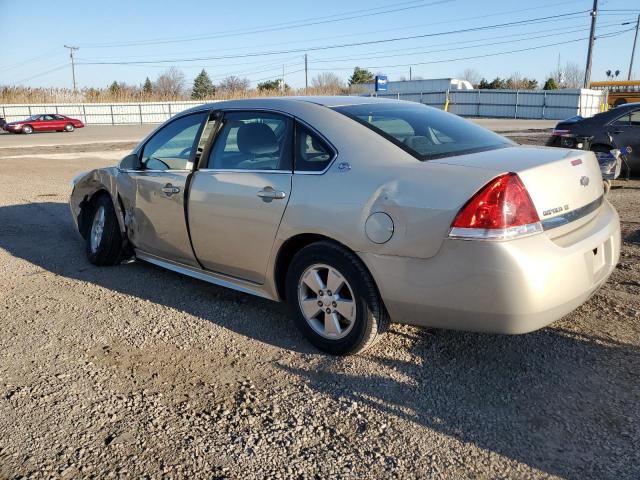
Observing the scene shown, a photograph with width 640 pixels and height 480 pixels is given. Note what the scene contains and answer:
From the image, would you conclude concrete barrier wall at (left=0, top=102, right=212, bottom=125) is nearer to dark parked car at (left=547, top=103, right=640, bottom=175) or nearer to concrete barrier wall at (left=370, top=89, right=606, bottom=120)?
concrete barrier wall at (left=370, top=89, right=606, bottom=120)

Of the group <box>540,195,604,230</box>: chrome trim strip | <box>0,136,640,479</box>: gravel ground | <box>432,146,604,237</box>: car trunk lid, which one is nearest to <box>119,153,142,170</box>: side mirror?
<box>0,136,640,479</box>: gravel ground

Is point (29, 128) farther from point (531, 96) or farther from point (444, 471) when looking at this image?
point (444, 471)

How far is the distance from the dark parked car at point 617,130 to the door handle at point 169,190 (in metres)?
8.62

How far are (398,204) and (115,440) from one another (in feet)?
6.05

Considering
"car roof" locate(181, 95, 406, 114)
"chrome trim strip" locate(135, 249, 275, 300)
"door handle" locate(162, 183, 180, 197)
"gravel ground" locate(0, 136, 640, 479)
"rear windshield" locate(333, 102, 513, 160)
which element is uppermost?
"car roof" locate(181, 95, 406, 114)

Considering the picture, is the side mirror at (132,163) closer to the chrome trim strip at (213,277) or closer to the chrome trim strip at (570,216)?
the chrome trim strip at (213,277)

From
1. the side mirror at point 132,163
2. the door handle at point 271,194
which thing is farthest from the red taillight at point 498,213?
the side mirror at point 132,163

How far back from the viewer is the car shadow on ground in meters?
2.62

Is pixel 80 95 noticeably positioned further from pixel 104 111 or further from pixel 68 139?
pixel 68 139

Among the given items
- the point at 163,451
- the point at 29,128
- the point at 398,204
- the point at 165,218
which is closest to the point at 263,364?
the point at 163,451

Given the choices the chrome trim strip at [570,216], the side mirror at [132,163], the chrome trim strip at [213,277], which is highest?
the side mirror at [132,163]

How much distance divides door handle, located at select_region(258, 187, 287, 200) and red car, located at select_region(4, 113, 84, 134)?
123ft

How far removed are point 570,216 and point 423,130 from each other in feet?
3.57

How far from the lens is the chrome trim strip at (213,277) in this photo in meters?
4.01
